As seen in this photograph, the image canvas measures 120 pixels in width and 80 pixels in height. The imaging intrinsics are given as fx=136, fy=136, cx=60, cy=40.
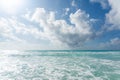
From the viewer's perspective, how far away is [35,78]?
11500 mm

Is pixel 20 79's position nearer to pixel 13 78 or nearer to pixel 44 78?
pixel 13 78

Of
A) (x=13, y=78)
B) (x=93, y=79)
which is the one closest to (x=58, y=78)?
(x=93, y=79)

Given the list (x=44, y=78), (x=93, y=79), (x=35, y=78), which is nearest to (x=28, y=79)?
(x=35, y=78)

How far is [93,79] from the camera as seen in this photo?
11227mm

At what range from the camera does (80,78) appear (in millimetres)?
→ 11531

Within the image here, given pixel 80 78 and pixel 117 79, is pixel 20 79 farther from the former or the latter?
pixel 117 79

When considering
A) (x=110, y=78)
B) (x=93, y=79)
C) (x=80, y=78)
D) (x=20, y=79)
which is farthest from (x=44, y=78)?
(x=110, y=78)

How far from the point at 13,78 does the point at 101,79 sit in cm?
730

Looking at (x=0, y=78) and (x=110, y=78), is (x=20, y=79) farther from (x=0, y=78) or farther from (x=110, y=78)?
(x=110, y=78)

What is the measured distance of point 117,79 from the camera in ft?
37.2

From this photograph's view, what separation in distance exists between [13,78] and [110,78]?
818 centimetres

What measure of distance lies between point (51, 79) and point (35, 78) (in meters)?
1.41

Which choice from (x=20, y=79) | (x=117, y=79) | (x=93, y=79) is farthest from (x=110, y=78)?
(x=20, y=79)

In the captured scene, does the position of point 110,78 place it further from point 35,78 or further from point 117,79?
point 35,78
